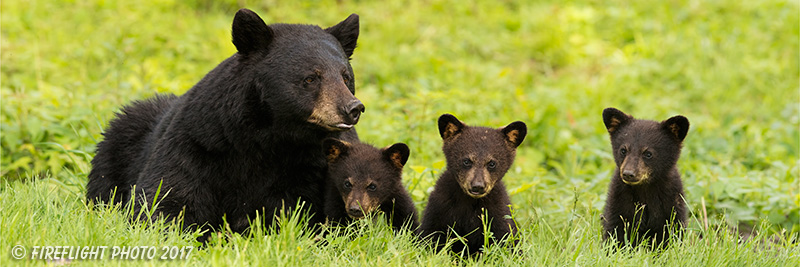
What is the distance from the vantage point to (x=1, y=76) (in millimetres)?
9562

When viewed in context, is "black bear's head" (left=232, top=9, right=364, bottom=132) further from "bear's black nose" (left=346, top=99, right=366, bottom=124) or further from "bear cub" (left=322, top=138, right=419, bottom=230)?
"bear cub" (left=322, top=138, right=419, bottom=230)

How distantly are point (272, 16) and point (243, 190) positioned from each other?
7505 millimetres

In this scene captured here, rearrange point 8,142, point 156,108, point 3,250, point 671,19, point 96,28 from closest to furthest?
point 3,250, point 156,108, point 8,142, point 96,28, point 671,19

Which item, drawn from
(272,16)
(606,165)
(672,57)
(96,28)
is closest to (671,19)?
(672,57)

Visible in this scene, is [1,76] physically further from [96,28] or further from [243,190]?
[243,190]

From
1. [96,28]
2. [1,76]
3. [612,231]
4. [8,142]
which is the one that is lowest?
[612,231]

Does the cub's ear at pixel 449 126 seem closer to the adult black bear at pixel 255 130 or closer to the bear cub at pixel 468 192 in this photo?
the bear cub at pixel 468 192

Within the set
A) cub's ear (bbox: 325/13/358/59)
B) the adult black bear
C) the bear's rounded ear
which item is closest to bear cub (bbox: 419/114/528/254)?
the adult black bear

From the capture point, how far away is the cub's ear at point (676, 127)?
5.48 m

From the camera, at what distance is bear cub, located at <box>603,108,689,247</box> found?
5484 millimetres

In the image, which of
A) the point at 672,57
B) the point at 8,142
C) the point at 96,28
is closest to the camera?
the point at 8,142

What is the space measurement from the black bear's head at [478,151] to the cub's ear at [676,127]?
0.90 metres

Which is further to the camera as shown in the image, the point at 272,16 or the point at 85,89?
the point at 272,16

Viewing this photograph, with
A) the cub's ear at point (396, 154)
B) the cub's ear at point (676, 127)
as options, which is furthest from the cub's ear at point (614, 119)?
the cub's ear at point (396, 154)
